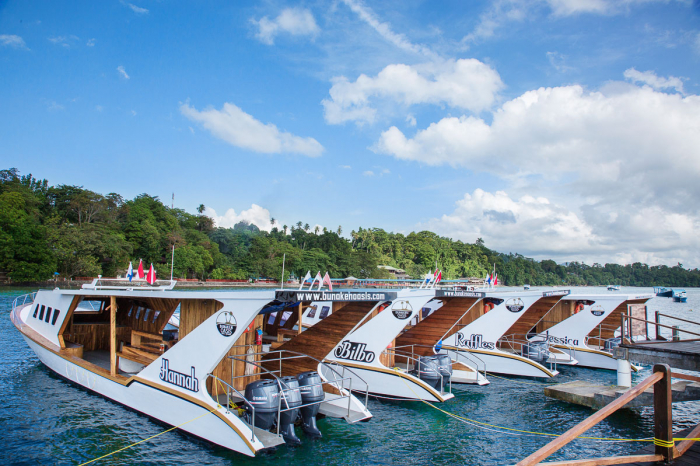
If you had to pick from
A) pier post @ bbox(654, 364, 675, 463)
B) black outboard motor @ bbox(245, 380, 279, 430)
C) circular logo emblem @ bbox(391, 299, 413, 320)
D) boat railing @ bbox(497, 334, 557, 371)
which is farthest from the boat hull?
boat railing @ bbox(497, 334, 557, 371)

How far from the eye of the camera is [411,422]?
1217 centimetres

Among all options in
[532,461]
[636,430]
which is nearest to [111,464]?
[532,461]

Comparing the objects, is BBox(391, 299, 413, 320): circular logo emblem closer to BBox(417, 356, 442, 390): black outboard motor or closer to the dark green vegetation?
BBox(417, 356, 442, 390): black outboard motor

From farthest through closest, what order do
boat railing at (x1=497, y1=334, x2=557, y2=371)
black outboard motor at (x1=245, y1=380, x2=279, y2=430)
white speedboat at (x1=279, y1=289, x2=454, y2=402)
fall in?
boat railing at (x1=497, y1=334, x2=557, y2=371)
white speedboat at (x1=279, y1=289, x2=454, y2=402)
black outboard motor at (x1=245, y1=380, x2=279, y2=430)

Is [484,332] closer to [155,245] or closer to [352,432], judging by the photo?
[352,432]

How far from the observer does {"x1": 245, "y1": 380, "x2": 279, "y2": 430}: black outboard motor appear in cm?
934

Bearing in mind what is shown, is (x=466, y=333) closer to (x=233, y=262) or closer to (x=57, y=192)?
(x=233, y=262)

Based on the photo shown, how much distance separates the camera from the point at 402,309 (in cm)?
1338

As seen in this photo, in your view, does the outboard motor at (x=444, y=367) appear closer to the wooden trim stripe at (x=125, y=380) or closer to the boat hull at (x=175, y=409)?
the boat hull at (x=175, y=409)

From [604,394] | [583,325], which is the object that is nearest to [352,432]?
[604,394]

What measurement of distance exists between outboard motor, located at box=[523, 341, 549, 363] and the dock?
3762mm

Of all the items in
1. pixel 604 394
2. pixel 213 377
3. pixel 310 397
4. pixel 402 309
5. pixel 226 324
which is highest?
pixel 402 309

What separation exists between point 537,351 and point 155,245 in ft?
244

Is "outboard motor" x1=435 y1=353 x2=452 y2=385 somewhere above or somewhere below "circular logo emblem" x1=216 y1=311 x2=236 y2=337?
below
